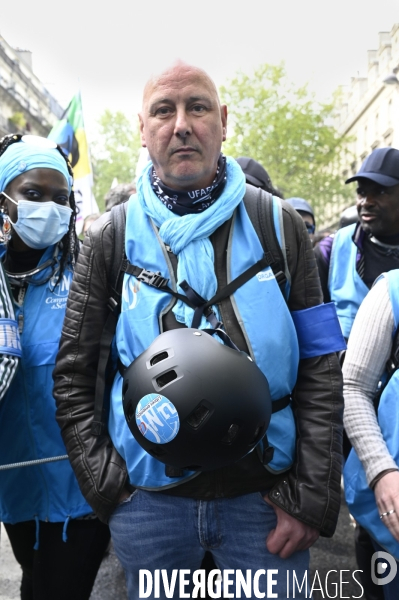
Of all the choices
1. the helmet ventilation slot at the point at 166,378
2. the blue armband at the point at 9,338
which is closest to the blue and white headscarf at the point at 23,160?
the blue armband at the point at 9,338

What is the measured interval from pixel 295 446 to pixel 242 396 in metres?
0.34

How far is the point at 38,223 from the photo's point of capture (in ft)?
8.48

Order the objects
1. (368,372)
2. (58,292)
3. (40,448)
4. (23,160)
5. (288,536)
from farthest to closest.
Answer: (23,160)
(58,292)
(40,448)
(368,372)
(288,536)

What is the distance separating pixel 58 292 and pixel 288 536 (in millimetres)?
1295

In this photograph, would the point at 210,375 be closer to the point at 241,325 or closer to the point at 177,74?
the point at 241,325

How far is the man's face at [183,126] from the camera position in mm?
1921

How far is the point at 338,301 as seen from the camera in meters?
3.51

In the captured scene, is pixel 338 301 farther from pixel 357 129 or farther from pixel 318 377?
pixel 357 129

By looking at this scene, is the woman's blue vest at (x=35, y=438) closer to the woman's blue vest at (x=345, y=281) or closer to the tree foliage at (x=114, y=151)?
the woman's blue vest at (x=345, y=281)

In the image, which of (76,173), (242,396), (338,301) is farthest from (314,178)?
(242,396)

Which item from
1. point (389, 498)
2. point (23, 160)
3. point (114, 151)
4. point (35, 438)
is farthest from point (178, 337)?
point (114, 151)

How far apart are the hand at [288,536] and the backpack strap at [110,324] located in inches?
23.0

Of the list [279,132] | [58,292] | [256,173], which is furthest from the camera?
[279,132]

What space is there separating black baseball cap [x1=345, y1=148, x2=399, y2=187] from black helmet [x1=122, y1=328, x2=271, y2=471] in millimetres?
2144
